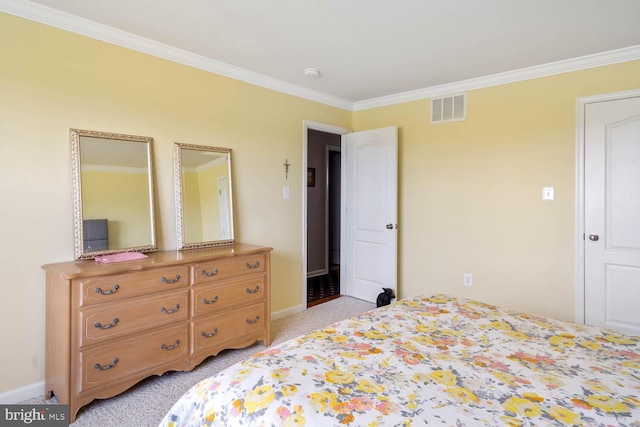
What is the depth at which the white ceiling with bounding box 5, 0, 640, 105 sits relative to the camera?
Answer: 2088 mm

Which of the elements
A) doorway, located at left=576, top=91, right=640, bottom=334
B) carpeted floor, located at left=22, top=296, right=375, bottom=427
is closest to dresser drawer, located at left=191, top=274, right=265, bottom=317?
carpeted floor, located at left=22, top=296, right=375, bottom=427

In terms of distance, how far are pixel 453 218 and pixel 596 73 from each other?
5.44 feet

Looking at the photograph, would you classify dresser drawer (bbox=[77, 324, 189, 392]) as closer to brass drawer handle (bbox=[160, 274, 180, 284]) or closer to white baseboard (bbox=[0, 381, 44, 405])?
brass drawer handle (bbox=[160, 274, 180, 284])

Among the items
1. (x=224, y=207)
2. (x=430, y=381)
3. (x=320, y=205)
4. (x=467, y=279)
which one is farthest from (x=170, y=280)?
(x=320, y=205)

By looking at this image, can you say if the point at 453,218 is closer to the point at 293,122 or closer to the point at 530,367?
the point at 293,122

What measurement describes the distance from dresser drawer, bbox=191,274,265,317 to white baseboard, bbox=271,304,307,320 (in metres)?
0.78

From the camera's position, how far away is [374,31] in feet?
7.89

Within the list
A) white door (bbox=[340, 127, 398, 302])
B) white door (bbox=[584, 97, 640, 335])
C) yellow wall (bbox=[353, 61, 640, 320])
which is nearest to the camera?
white door (bbox=[584, 97, 640, 335])

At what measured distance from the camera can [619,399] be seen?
1.06 metres

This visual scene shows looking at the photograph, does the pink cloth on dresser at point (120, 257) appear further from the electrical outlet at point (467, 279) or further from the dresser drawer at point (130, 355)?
the electrical outlet at point (467, 279)

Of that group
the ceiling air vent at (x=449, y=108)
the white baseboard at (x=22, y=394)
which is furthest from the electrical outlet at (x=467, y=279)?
the white baseboard at (x=22, y=394)

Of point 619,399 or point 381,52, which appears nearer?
point 619,399

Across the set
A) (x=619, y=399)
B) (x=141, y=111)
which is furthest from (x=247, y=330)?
(x=619, y=399)

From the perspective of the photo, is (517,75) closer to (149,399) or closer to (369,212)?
(369,212)
